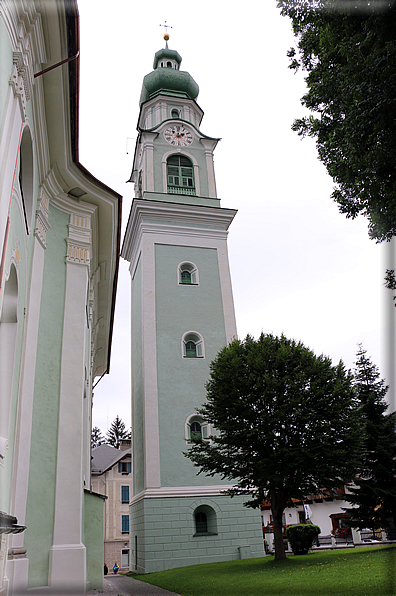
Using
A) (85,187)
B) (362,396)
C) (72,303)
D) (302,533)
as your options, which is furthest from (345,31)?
(302,533)

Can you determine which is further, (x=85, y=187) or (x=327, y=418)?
(x=327, y=418)

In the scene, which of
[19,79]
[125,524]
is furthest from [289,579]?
[125,524]

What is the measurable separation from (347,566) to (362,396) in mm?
9395

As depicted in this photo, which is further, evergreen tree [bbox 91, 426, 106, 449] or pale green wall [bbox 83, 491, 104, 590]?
evergreen tree [bbox 91, 426, 106, 449]

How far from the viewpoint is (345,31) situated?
30.9ft

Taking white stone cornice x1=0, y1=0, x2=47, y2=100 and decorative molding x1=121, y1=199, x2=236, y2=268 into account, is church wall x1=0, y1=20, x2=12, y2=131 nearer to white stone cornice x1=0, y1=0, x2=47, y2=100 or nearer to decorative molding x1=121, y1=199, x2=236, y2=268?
white stone cornice x1=0, y1=0, x2=47, y2=100

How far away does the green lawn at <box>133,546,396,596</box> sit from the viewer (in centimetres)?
1056

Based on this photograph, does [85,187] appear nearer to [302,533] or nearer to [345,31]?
[345,31]

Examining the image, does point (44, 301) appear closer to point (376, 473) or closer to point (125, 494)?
point (376, 473)

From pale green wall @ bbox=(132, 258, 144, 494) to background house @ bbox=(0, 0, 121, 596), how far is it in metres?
13.8

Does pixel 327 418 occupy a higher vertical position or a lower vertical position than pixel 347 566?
higher

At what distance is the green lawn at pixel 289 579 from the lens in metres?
10.6

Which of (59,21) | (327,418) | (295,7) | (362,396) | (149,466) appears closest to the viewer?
(59,21)

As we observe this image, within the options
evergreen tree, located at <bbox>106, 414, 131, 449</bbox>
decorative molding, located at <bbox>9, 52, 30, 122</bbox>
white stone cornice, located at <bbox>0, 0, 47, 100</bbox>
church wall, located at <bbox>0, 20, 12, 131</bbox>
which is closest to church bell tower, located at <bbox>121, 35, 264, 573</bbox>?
white stone cornice, located at <bbox>0, 0, 47, 100</bbox>
